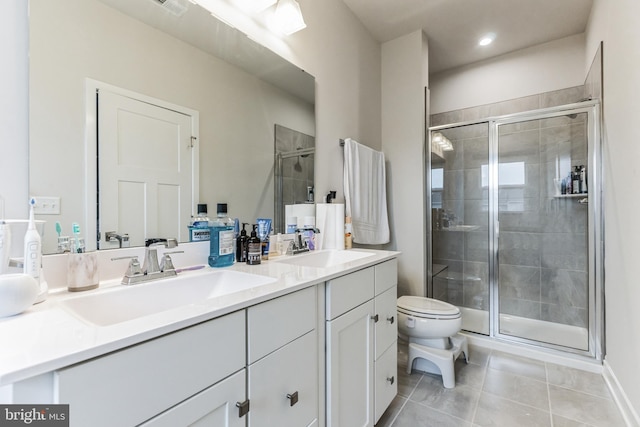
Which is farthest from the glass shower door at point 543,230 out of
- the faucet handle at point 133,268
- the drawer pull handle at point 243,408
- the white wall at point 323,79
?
the faucet handle at point 133,268

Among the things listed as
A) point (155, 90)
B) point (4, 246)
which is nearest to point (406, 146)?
point (155, 90)

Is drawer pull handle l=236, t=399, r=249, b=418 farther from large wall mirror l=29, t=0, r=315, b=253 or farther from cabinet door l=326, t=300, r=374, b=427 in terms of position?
large wall mirror l=29, t=0, r=315, b=253

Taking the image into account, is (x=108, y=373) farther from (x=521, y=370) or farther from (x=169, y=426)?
(x=521, y=370)

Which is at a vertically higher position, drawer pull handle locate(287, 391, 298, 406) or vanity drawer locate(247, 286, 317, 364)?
vanity drawer locate(247, 286, 317, 364)

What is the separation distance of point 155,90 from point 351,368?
4.32 ft

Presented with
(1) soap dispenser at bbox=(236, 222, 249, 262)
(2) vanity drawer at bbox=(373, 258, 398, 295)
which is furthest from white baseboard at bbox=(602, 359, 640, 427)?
(1) soap dispenser at bbox=(236, 222, 249, 262)

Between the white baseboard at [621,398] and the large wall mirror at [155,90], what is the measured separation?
79.5 inches

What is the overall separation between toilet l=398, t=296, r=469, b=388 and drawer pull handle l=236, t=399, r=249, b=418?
1387mm

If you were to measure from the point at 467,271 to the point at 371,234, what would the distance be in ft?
3.63

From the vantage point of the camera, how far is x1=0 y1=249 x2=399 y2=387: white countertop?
0.42m

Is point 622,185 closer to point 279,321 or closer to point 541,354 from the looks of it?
point 541,354

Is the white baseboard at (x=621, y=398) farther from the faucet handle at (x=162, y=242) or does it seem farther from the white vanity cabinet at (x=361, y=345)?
the faucet handle at (x=162, y=242)

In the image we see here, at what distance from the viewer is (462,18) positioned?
224cm

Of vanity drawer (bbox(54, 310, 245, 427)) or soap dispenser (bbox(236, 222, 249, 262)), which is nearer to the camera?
vanity drawer (bbox(54, 310, 245, 427))
